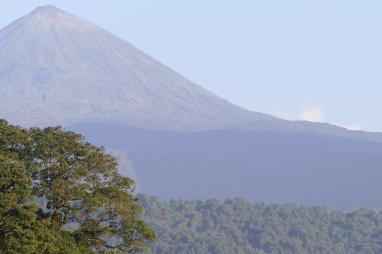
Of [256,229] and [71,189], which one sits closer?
[71,189]

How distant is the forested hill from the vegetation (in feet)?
Answer: 280

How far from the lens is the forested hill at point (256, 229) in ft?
417

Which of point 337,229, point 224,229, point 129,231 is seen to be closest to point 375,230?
point 337,229

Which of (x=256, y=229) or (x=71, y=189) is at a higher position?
(x=71, y=189)

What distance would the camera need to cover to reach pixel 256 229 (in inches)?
5335

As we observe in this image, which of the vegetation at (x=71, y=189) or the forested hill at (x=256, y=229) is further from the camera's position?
the forested hill at (x=256, y=229)

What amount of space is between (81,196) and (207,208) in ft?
357

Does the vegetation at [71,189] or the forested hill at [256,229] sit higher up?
the vegetation at [71,189]

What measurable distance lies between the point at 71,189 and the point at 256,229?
101 metres

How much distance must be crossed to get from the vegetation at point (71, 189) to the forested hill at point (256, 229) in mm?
85409

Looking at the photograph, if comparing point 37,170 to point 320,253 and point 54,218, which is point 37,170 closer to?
point 54,218

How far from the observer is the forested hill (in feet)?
417

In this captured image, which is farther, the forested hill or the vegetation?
the forested hill

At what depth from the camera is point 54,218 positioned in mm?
35625
